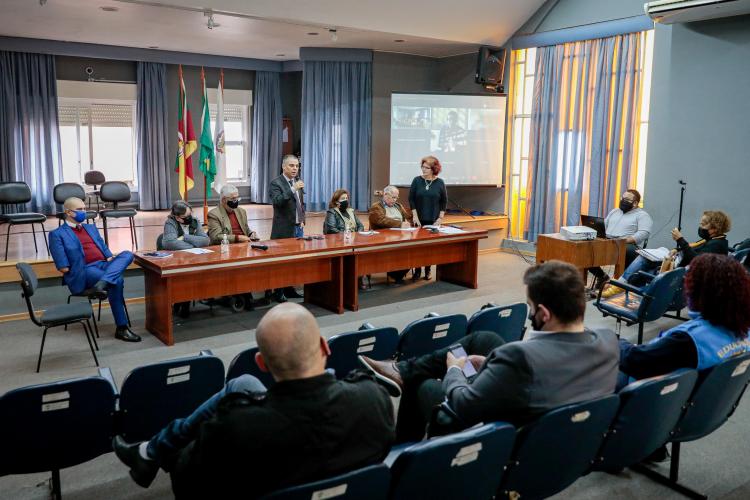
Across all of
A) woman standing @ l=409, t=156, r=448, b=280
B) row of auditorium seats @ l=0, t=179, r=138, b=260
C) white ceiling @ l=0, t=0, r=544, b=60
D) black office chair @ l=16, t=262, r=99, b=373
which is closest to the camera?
black office chair @ l=16, t=262, r=99, b=373

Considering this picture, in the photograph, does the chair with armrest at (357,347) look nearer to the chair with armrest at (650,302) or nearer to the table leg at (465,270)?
the chair with armrest at (650,302)

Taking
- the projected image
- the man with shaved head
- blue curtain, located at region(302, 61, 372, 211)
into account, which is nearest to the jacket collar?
the man with shaved head

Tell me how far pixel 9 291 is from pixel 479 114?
20.7ft

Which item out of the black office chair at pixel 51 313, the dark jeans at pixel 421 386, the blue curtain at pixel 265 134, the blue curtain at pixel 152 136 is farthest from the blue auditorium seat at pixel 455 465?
the blue curtain at pixel 265 134

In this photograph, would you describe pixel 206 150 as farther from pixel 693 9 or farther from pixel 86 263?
pixel 693 9

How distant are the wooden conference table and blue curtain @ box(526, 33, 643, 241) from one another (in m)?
2.27

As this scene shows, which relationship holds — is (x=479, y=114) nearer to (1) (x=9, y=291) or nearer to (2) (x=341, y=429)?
(1) (x=9, y=291)

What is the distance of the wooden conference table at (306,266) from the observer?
506 cm

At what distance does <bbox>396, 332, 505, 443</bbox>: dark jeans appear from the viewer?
264 centimetres

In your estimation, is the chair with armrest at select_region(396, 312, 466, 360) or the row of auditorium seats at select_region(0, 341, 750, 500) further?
the chair with armrest at select_region(396, 312, 466, 360)

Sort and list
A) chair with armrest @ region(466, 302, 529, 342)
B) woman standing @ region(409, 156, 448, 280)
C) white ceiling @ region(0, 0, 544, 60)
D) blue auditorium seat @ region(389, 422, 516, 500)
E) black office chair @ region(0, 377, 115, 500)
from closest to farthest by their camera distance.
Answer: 1. blue auditorium seat @ region(389, 422, 516, 500)
2. black office chair @ region(0, 377, 115, 500)
3. chair with armrest @ region(466, 302, 529, 342)
4. white ceiling @ region(0, 0, 544, 60)
5. woman standing @ region(409, 156, 448, 280)

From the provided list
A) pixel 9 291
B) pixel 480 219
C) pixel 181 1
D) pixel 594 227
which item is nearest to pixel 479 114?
pixel 480 219

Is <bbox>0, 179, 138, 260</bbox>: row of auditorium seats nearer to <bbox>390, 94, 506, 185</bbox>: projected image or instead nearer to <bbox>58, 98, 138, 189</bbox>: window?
<bbox>58, 98, 138, 189</bbox>: window

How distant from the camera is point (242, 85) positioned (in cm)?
1210
